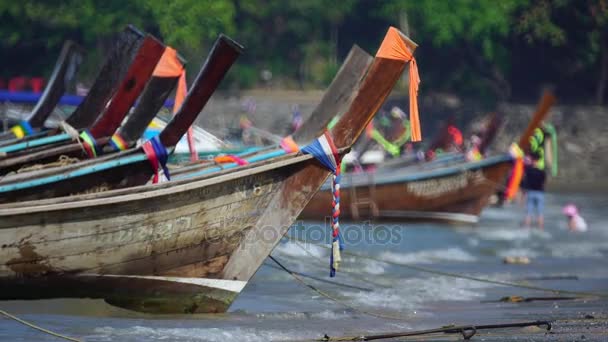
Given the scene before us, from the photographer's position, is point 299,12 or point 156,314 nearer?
point 156,314

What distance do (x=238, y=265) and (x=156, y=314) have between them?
0.91 metres

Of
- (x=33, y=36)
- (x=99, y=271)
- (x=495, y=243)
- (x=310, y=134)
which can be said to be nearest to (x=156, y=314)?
(x=99, y=271)

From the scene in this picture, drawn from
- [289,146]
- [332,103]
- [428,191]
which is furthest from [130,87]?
[428,191]

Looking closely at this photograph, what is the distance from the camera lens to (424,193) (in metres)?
21.7

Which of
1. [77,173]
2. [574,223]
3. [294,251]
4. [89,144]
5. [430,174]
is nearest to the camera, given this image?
[77,173]

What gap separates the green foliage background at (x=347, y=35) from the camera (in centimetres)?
3481

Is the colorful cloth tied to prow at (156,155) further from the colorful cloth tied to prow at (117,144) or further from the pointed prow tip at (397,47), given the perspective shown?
the pointed prow tip at (397,47)

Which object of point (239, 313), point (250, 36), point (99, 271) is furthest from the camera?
point (250, 36)

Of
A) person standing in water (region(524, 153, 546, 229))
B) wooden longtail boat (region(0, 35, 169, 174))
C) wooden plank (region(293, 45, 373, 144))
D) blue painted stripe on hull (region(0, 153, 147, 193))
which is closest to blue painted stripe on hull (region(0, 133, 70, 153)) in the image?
wooden longtail boat (region(0, 35, 169, 174))

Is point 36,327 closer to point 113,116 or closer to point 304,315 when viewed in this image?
point 304,315

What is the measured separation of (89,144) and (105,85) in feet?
3.32

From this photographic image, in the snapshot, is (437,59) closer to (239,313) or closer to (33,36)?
(33,36)

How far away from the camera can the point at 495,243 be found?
63.9 ft

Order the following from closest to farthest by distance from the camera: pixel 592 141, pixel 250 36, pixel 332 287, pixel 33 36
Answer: pixel 332 287 < pixel 592 141 < pixel 33 36 < pixel 250 36
